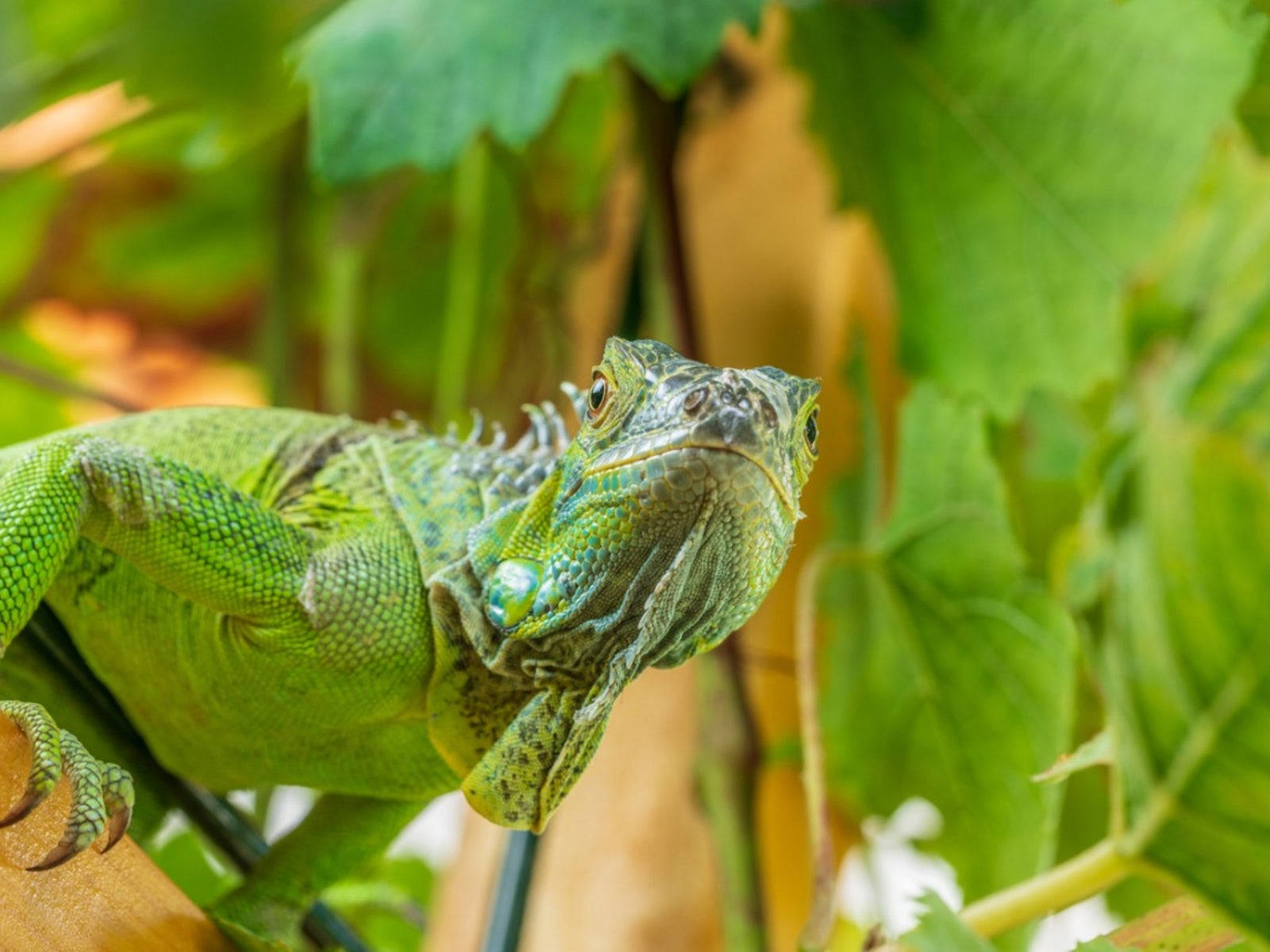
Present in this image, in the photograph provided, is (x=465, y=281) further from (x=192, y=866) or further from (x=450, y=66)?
(x=192, y=866)

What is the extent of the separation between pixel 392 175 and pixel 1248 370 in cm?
190

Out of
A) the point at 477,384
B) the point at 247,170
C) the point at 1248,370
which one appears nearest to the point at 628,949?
the point at 477,384

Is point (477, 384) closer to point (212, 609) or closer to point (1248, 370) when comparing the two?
point (212, 609)

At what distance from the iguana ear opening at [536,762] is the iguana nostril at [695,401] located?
261 millimetres

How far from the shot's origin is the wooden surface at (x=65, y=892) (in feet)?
2.83

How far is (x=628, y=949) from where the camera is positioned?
198 cm

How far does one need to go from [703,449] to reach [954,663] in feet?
3.25

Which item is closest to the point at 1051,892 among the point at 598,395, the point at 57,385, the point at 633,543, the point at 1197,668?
the point at 1197,668

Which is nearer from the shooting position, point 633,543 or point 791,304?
point 633,543

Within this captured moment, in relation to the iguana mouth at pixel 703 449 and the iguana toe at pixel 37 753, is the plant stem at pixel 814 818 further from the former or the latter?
the iguana toe at pixel 37 753

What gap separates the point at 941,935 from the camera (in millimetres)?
887

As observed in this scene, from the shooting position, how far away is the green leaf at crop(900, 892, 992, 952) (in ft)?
2.85

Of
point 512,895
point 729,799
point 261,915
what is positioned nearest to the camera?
point 261,915

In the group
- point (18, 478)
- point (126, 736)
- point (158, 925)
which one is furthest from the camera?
point (126, 736)
